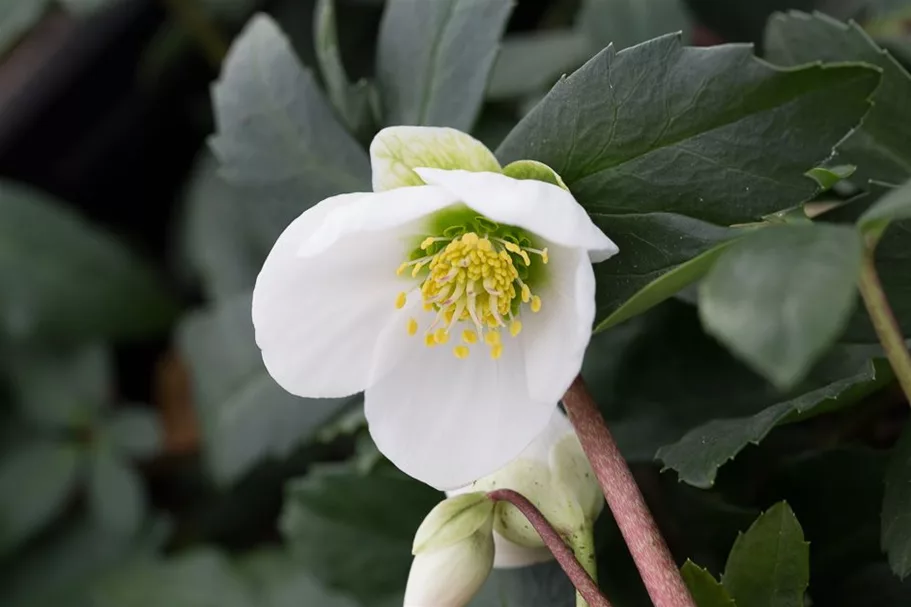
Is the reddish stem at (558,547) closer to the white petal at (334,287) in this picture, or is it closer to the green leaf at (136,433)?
the white petal at (334,287)

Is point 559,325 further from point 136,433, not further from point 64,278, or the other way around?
point 64,278

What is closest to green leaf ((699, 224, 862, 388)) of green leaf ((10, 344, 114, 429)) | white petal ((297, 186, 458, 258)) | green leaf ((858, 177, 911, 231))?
green leaf ((858, 177, 911, 231))

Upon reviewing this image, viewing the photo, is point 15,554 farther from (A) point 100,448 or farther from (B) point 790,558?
(B) point 790,558

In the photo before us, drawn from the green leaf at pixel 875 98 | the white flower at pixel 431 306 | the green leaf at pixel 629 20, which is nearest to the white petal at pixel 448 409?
the white flower at pixel 431 306

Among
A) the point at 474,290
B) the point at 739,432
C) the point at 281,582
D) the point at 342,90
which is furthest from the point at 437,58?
the point at 281,582

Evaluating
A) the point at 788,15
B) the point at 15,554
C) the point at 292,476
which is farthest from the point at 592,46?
the point at 15,554

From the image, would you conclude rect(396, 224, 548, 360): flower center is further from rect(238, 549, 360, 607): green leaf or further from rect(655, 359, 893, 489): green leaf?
rect(238, 549, 360, 607): green leaf

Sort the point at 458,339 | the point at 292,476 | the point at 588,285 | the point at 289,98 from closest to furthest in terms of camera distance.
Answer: the point at 588,285 → the point at 458,339 → the point at 289,98 → the point at 292,476
